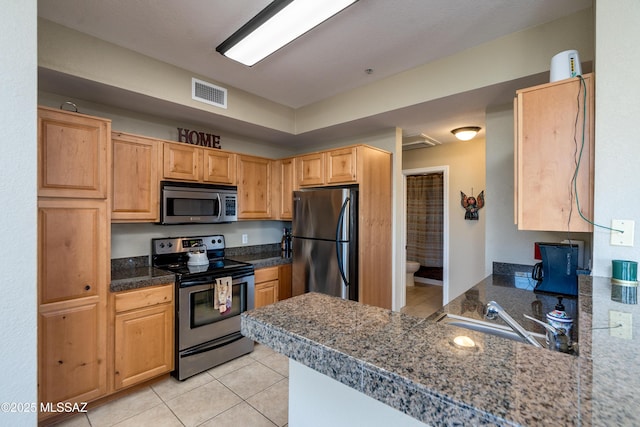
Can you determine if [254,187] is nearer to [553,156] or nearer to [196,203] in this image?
[196,203]

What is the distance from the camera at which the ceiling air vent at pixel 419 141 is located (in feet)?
13.0

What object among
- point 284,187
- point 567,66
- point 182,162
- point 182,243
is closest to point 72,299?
point 182,243

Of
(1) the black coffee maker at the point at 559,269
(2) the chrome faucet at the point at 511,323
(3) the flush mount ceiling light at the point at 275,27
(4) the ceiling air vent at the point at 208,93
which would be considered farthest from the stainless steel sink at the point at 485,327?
(4) the ceiling air vent at the point at 208,93

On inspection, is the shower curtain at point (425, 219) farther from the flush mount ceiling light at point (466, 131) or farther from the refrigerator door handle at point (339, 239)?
the refrigerator door handle at point (339, 239)

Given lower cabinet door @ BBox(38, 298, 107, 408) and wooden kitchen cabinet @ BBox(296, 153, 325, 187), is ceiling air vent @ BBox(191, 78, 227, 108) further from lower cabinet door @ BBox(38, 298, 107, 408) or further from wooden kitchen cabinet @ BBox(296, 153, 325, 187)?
lower cabinet door @ BBox(38, 298, 107, 408)

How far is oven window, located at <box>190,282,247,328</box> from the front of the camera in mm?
2553

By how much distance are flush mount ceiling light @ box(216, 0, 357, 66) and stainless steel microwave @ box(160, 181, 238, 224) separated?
1274mm

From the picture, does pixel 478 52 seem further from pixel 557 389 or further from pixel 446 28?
pixel 557 389

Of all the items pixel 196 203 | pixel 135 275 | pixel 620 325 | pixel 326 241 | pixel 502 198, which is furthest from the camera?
pixel 326 241

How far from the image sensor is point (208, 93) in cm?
283

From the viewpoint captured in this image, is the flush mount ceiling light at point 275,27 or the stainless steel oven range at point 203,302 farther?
the stainless steel oven range at point 203,302

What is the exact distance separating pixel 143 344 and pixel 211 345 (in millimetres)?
553
